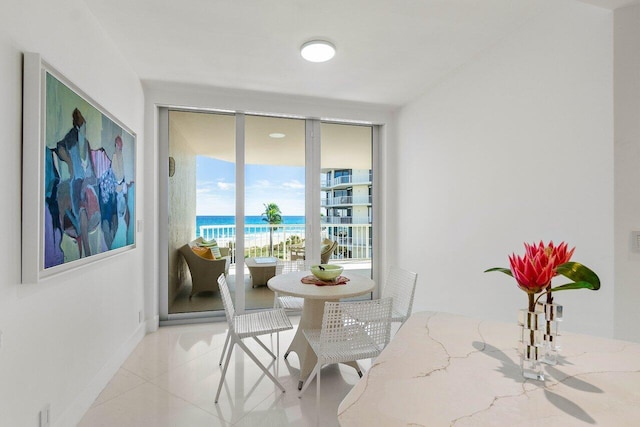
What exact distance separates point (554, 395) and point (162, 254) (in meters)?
3.74

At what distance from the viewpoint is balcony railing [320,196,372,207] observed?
13.9ft

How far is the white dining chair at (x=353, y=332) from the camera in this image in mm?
1883

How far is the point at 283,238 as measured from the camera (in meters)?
4.12

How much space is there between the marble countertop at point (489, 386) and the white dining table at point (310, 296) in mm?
1070

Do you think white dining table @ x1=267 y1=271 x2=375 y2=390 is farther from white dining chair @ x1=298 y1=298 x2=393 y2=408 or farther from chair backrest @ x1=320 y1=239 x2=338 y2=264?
chair backrest @ x1=320 y1=239 x2=338 y2=264

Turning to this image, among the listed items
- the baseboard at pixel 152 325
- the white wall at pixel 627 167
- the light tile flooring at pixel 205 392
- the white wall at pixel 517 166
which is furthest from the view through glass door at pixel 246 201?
the white wall at pixel 627 167

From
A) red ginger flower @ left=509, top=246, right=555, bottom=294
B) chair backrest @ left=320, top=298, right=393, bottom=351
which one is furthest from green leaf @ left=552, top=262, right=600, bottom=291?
chair backrest @ left=320, top=298, right=393, bottom=351

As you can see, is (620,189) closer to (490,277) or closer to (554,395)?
(490,277)

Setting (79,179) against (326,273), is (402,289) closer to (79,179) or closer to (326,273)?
(326,273)

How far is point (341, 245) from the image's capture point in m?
4.36

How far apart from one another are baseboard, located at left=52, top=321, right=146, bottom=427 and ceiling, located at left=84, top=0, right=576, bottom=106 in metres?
2.47

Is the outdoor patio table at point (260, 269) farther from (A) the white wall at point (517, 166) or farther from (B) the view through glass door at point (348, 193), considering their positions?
(A) the white wall at point (517, 166)

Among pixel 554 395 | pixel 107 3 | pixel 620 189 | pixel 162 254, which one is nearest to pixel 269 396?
pixel 554 395

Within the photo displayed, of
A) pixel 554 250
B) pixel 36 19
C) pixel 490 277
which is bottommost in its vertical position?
pixel 490 277
